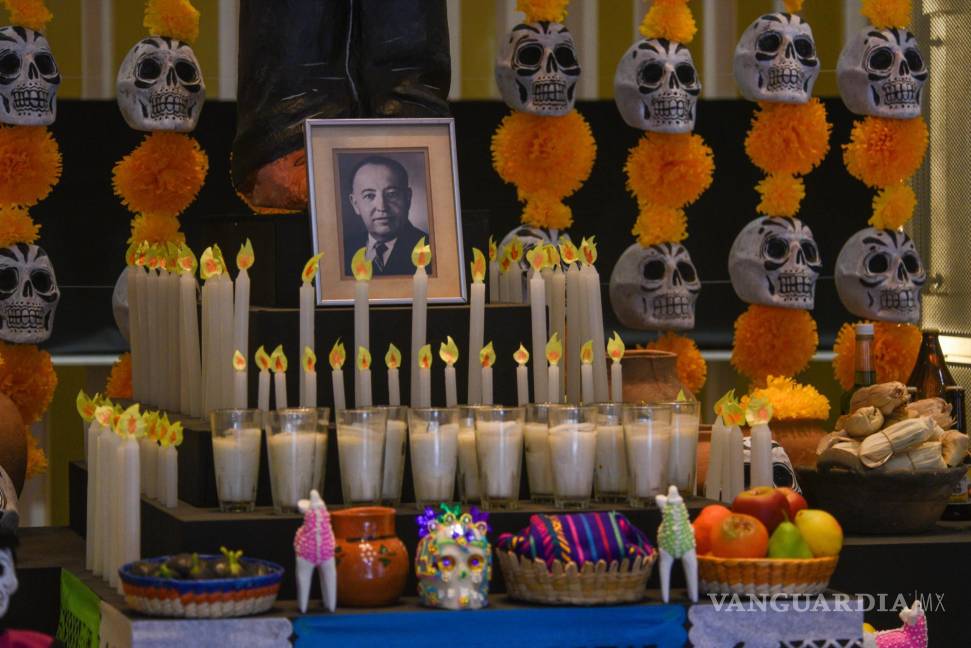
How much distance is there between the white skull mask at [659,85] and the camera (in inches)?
178

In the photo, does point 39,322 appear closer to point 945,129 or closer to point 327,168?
point 327,168

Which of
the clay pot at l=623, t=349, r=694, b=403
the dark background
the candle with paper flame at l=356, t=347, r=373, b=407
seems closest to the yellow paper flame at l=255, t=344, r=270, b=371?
the candle with paper flame at l=356, t=347, r=373, b=407

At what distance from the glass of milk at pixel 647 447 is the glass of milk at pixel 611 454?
3 centimetres

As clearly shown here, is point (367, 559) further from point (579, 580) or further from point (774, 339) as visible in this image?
→ point (774, 339)

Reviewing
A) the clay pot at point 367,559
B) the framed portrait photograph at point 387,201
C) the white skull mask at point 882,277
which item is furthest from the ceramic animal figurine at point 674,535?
the white skull mask at point 882,277

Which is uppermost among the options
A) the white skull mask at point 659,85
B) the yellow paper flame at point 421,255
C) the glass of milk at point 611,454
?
the white skull mask at point 659,85

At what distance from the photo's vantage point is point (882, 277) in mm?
4617

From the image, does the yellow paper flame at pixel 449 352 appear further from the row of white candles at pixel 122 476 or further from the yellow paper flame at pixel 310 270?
the row of white candles at pixel 122 476

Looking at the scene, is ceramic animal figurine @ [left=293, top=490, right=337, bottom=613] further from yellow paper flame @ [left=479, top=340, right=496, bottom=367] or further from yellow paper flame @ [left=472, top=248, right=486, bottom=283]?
yellow paper flame @ [left=472, top=248, right=486, bottom=283]

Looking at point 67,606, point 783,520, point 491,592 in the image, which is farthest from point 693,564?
point 67,606

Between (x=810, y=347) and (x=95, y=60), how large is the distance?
7.78 ft

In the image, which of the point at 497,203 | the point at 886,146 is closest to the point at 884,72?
the point at 886,146

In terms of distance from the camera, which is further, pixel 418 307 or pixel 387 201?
pixel 387 201

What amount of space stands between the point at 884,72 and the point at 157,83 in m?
1.85
